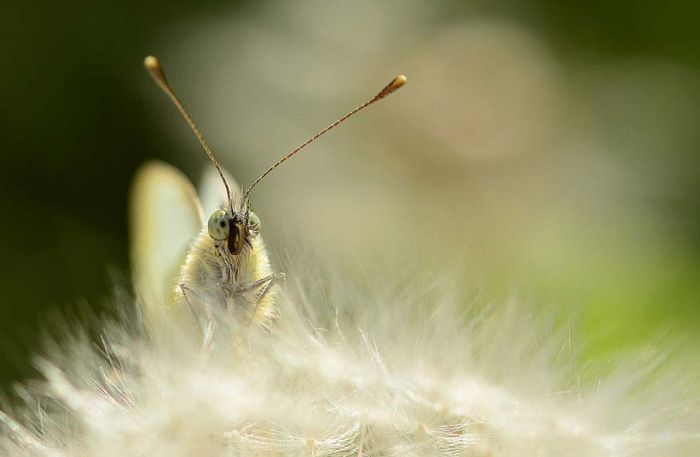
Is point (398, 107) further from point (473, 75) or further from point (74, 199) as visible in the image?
point (74, 199)

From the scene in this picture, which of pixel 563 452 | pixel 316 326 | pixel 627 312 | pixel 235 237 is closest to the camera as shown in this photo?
pixel 563 452

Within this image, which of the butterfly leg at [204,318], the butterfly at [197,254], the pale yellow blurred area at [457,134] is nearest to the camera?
the butterfly leg at [204,318]

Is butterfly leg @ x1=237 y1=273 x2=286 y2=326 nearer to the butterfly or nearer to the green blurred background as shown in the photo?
the butterfly

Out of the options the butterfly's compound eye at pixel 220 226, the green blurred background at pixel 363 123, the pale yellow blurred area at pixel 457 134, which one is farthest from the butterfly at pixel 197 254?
the green blurred background at pixel 363 123

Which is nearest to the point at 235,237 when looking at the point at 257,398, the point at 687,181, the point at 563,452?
the point at 257,398

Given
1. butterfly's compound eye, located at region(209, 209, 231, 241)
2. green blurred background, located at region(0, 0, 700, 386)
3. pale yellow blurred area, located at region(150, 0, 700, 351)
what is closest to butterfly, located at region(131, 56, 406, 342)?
butterfly's compound eye, located at region(209, 209, 231, 241)

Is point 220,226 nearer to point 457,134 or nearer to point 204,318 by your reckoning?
point 204,318

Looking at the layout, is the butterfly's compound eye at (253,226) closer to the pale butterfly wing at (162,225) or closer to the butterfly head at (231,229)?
the butterfly head at (231,229)

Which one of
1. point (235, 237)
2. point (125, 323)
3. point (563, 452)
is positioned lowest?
point (563, 452)
